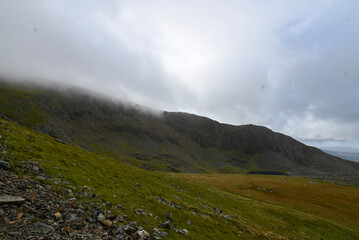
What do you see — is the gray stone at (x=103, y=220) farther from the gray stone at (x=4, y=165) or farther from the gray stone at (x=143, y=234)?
the gray stone at (x=4, y=165)

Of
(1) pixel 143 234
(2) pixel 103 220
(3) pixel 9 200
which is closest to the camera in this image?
(3) pixel 9 200

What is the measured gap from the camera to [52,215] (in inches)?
388

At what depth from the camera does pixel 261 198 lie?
59.8 m

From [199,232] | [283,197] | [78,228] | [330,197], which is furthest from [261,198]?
[78,228]

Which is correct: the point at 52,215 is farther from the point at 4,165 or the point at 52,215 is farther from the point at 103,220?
the point at 4,165

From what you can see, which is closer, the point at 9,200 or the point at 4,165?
the point at 9,200

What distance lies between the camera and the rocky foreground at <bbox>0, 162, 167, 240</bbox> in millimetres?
8445

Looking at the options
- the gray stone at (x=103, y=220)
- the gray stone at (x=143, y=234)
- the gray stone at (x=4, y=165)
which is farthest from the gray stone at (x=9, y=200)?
the gray stone at (x=143, y=234)

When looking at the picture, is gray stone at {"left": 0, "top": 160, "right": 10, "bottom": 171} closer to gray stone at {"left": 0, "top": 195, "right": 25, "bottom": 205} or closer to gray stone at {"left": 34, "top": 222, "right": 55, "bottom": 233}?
gray stone at {"left": 0, "top": 195, "right": 25, "bottom": 205}

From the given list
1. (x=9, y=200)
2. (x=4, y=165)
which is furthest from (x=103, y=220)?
(x=4, y=165)

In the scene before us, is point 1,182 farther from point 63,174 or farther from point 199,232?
point 199,232

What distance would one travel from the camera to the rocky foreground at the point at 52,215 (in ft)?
27.7

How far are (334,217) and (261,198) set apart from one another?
61.9 feet

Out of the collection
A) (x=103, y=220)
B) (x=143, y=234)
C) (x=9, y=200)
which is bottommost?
(x=143, y=234)
